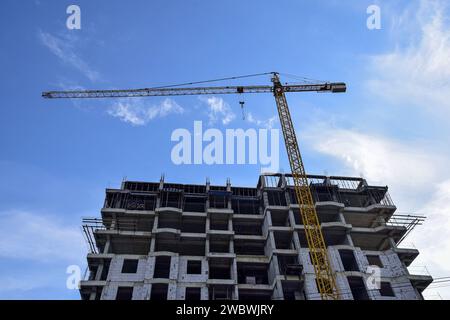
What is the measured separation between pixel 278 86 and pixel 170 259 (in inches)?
1276

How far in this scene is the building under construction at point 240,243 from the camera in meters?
46.1

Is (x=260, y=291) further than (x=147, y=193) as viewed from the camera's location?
No

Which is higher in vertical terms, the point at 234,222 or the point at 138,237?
the point at 234,222

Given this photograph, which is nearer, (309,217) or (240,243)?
(309,217)

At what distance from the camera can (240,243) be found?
54312mm

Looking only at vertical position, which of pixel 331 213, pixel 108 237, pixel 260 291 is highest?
pixel 331 213

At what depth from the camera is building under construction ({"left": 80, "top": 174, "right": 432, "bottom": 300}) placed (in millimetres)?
46062
